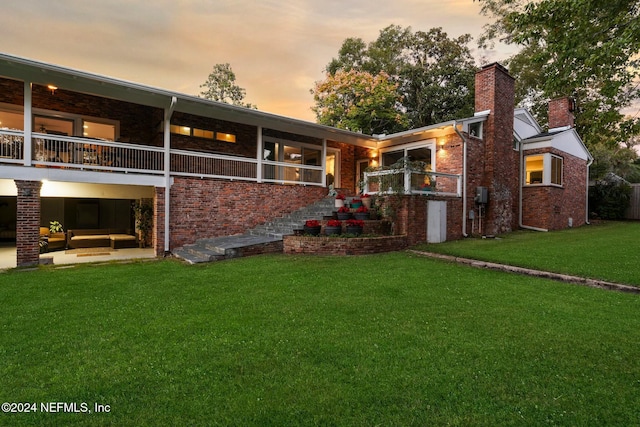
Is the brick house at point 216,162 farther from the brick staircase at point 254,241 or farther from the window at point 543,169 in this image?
the brick staircase at point 254,241

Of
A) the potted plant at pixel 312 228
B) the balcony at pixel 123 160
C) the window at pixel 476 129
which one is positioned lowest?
the potted plant at pixel 312 228

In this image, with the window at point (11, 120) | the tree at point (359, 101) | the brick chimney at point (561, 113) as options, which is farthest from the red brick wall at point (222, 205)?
the brick chimney at point (561, 113)

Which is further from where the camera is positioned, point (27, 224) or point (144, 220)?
point (144, 220)

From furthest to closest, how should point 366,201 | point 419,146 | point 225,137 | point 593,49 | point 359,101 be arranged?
1. point 359,101
2. point 419,146
3. point 225,137
4. point 366,201
5. point 593,49

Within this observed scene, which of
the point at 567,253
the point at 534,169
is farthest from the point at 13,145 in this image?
the point at 534,169

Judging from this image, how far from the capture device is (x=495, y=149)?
12984mm

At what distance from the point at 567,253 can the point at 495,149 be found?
5.98 meters

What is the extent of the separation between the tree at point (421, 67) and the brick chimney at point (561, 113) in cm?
656

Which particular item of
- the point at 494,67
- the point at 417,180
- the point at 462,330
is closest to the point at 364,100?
the point at 494,67

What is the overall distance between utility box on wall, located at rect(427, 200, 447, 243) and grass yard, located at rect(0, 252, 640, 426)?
502cm

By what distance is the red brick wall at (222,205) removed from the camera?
988cm

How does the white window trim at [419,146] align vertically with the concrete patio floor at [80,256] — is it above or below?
above

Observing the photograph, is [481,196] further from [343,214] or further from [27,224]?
[27,224]

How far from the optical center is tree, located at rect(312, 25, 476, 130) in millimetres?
24047
